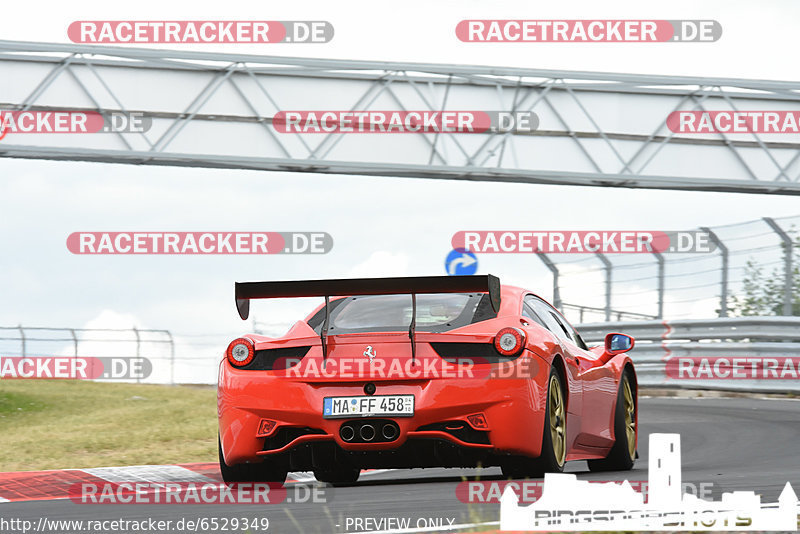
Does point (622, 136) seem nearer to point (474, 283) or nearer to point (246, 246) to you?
point (246, 246)

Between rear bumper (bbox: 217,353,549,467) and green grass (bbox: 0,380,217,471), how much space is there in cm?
373

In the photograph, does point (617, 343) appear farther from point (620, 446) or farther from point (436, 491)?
point (436, 491)

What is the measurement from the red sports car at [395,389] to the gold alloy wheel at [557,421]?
0.01 meters

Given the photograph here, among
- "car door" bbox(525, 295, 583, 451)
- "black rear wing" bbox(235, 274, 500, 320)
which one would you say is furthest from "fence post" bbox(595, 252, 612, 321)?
"black rear wing" bbox(235, 274, 500, 320)

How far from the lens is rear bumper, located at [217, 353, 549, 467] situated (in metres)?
6.34

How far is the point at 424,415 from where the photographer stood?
6.32 m

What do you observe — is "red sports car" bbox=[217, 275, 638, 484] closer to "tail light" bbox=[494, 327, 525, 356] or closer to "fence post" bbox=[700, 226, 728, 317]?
"tail light" bbox=[494, 327, 525, 356]

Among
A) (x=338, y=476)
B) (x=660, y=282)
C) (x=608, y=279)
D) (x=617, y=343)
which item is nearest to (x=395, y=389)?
(x=338, y=476)

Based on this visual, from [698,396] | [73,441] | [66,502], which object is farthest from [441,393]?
[698,396]

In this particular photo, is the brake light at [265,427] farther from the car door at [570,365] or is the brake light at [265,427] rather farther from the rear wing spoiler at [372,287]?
the car door at [570,365]

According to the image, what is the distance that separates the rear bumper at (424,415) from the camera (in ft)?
20.8

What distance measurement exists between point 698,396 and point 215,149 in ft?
38.0

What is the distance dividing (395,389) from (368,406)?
159 mm

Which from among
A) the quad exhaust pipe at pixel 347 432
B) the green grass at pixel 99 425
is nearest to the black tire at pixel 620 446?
the quad exhaust pipe at pixel 347 432
